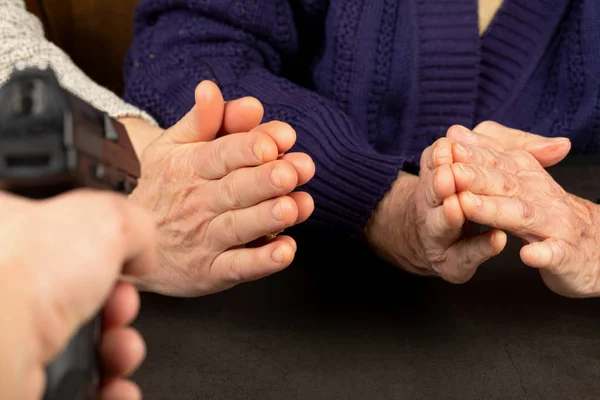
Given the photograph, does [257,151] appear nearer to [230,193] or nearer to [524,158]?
[230,193]

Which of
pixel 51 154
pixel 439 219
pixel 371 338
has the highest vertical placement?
pixel 51 154

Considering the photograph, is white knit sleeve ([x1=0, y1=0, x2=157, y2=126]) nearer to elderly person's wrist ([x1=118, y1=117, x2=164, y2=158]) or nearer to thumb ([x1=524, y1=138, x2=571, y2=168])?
elderly person's wrist ([x1=118, y1=117, x2=164, y2=158])

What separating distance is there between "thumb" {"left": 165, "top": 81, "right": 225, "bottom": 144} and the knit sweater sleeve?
0.31 feet

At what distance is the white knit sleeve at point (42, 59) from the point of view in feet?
1.81

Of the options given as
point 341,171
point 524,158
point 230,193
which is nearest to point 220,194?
point 230,193

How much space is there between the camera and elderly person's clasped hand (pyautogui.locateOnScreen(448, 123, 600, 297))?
43cm

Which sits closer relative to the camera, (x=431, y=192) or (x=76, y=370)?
(x=76, y=370)

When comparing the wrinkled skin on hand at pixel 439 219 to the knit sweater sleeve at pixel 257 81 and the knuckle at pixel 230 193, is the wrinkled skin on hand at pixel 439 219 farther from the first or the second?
the knuckle at pixel 230 193

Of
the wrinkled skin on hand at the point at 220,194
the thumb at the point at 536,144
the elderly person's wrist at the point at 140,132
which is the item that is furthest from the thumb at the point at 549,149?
the elderly person's wrist at the point at 140,132

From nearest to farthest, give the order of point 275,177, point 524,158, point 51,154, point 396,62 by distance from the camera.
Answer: point 51,154 < point 275,177 < point 524,158 < point 396,62

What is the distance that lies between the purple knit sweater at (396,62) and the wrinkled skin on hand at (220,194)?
0.37ft

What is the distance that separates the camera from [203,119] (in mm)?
458

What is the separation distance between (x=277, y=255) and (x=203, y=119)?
0.12 m

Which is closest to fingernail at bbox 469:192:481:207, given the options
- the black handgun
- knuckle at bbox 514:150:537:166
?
knuckle at bbox 514:150:537:166
